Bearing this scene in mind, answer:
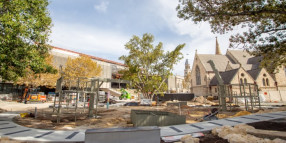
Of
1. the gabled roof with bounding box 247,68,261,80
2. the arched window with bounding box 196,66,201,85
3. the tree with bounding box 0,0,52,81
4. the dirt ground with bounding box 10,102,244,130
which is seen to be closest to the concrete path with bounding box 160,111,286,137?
the dirt ground with bounding box 10,102,244,130

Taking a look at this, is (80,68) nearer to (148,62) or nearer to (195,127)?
(148,62)

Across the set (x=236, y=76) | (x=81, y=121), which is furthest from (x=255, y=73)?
(x=81, y=121)

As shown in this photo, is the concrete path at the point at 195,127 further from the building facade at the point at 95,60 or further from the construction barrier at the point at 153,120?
the building facade at the point at 95,60

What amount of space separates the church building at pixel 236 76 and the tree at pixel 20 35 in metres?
37.7

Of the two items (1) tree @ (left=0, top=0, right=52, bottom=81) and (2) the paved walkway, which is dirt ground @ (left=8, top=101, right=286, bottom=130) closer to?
(2) the paved walkway

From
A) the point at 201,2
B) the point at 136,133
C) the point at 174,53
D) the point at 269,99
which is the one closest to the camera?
the point at 136,133

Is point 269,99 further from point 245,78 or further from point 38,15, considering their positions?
point 38,15

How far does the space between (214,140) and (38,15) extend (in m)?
14.8

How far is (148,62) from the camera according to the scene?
25281 millimetres

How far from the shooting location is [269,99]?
32.6 m

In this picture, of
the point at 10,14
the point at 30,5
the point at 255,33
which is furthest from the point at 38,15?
the point at 255,33

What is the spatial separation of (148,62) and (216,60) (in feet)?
112

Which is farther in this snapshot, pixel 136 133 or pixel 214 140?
pixel 214 140

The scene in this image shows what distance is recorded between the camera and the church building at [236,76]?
35.6 m
